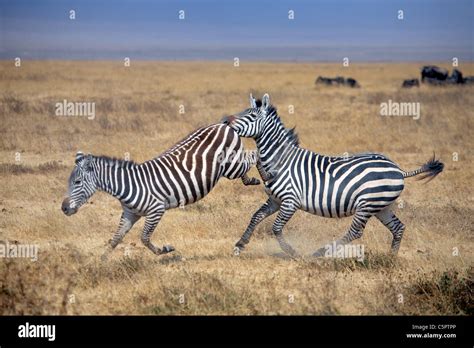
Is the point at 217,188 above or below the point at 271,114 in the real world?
below

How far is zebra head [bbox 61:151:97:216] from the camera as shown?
849 cm

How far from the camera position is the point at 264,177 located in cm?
907

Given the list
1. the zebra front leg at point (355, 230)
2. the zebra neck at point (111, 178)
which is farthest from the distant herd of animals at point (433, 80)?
the zebra neck at point (111, 178)

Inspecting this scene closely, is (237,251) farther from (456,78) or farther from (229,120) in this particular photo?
(456,78)

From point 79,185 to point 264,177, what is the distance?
87.0 inches

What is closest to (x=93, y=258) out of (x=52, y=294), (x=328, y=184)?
(x=52, y=294)

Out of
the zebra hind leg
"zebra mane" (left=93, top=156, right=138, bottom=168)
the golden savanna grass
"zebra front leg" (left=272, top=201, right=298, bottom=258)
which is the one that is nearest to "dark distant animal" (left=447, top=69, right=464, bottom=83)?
the golden savanna grass

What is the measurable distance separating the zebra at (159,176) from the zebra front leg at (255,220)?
0.63 metres

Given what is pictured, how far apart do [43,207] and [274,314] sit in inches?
227

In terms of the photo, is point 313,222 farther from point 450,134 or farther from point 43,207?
point 450,134

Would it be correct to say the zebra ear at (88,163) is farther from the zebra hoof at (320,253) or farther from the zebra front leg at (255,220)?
the zebra hoof at (320,253)

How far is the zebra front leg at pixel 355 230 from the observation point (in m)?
8.65

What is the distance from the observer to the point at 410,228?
10469mm
